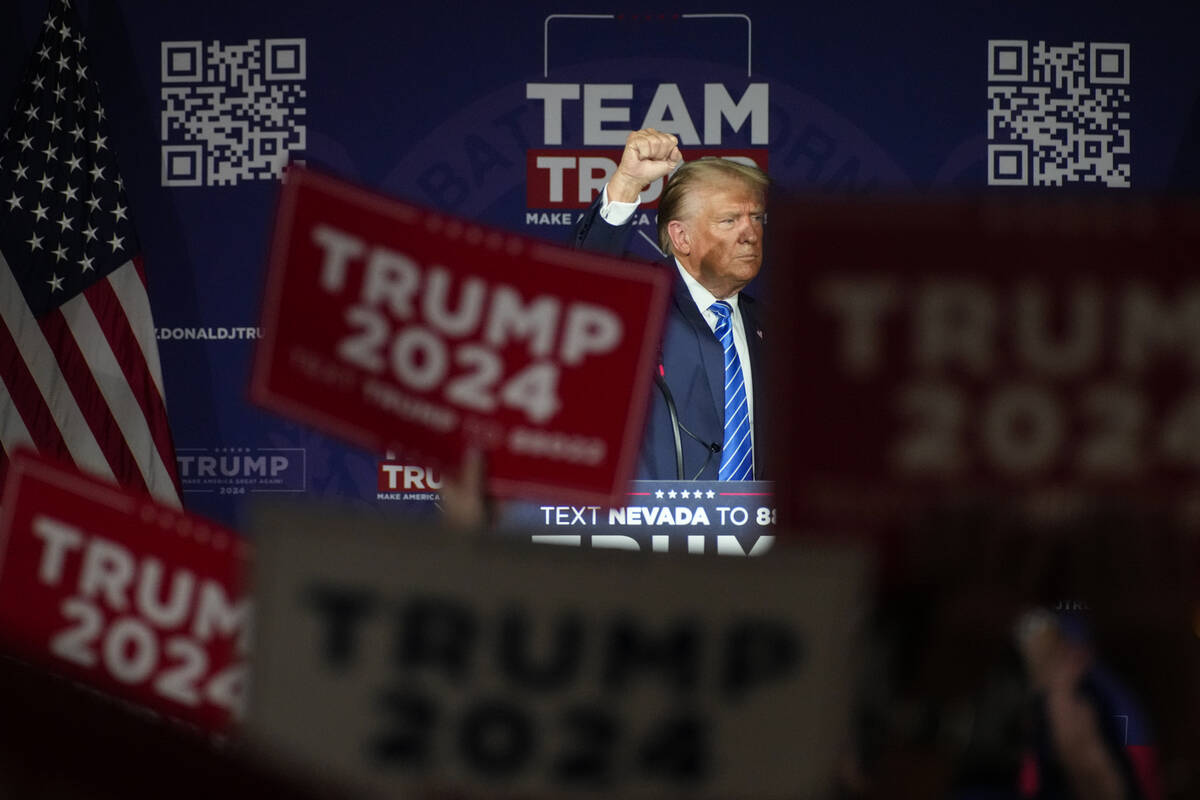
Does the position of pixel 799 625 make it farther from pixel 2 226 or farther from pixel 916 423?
pixel 2 226

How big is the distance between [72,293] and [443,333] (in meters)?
3.75

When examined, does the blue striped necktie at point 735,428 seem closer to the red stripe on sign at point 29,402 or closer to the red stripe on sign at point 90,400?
the red stripe on sign at point 90,400

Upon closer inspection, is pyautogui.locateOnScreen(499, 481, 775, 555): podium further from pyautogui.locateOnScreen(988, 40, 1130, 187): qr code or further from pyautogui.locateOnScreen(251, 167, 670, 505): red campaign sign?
pyautogui.locateOnScreen(251, 167, 670, 505): red campaign sign

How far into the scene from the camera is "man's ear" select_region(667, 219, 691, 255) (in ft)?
15.5

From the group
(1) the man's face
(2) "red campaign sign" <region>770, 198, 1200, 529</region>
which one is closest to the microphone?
(1) the man's face

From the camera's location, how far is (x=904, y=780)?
3.25 feet

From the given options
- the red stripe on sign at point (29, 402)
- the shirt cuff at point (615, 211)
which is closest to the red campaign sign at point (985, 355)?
the shirt cuff at point (615, 211)

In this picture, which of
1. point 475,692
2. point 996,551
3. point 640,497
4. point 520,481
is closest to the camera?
point 475,692

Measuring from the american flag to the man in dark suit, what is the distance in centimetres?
148

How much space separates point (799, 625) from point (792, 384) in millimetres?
218

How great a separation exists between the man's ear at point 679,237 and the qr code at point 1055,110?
0.98m

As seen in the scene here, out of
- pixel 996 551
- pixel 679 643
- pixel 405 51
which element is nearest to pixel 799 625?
pixel 679 643

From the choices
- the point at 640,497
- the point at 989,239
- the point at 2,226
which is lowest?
the point at 640,497

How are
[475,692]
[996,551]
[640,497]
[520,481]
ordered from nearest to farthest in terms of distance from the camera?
[475,692] < [996,551] < [520,481] < [640,497]
